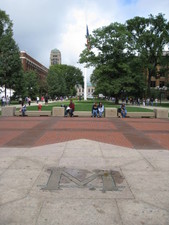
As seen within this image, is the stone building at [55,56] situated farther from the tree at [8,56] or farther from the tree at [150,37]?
the tree at [8,56]

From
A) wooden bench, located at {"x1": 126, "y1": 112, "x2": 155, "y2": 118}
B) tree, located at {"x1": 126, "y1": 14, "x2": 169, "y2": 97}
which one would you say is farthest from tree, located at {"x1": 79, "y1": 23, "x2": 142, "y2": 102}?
wooden bench, located at {"x1": 126, "y1": 112, "x2": 155, "y2": 118}

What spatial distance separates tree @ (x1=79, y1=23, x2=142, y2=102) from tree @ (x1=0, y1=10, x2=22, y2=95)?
13080 mm

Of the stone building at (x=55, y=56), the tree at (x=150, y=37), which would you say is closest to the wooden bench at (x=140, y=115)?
the tree at (x=150, y=37)

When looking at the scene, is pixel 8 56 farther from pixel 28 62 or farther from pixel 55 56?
pixel 55 56

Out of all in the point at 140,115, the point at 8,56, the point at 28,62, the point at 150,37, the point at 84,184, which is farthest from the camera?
the point at 28,62

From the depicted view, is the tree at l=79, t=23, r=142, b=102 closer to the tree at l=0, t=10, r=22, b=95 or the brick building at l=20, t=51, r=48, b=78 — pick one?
the tree at l=0, t=10, r=22, b=95

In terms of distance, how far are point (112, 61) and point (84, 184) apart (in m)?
46.1

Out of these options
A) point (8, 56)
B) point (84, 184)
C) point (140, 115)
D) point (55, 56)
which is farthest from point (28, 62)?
point (84, 184)

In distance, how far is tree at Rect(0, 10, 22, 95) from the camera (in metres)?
43.8

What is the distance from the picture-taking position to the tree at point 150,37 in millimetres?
55281

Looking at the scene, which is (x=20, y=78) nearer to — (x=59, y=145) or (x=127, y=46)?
(x=127, y=46)

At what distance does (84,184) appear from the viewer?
4898mm

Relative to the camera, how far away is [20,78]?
4678 centimetres

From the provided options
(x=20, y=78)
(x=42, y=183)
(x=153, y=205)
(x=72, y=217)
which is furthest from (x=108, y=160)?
(x=20, y=78)
